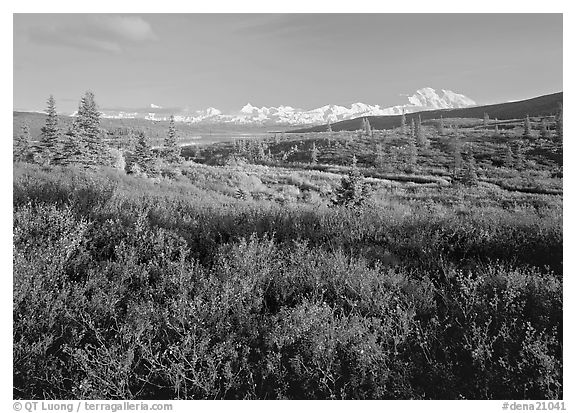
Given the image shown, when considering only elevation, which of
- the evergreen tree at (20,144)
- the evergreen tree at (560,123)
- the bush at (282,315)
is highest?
the evergreen tree at (20,144)

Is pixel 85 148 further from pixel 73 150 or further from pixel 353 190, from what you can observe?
pixel 353 190

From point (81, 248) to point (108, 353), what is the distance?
5.78 ft

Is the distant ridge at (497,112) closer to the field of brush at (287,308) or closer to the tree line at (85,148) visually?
the field of brush at (287,308)

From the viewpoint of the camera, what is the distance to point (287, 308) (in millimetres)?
3098


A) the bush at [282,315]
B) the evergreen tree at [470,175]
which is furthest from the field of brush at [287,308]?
the evergreen tree at [470,175]

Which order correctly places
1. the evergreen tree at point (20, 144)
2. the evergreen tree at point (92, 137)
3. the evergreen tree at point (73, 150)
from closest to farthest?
the evergreen tree at point (20, 144), the evergreen tree at point (73, 150), the evergreen tree at point (92, 137)

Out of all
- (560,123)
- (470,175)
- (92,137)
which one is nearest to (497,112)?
(470,175)

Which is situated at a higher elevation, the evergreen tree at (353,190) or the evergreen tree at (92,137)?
the evergreen tree at (92,137)

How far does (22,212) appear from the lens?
13.8 ft

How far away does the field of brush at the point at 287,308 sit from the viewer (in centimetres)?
251
